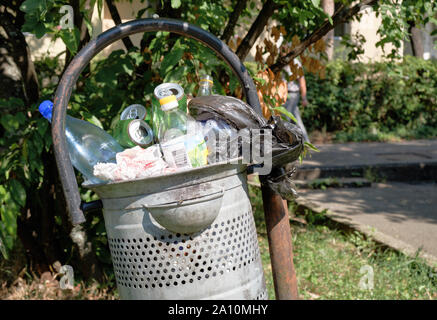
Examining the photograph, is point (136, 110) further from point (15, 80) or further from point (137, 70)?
point (15, 80)

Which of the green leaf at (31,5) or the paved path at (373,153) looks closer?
the green leaf at (31,5)

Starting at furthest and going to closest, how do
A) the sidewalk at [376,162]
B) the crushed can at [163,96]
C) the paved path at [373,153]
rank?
the paved path at [373,153] → the sidewalk at [376,162] → the crushed can at [163,96]

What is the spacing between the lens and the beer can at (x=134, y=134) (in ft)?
5.91

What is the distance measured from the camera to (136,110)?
6.74 ft

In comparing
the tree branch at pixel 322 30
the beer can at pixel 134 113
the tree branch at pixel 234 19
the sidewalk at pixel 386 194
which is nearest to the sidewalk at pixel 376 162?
the sidewalk at pixel 386 194

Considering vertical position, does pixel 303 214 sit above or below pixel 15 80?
below

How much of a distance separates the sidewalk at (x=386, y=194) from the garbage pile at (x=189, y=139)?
99.9 inches

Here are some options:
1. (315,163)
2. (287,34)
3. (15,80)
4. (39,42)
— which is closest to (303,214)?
(287,34)

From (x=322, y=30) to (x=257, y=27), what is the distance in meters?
0.43

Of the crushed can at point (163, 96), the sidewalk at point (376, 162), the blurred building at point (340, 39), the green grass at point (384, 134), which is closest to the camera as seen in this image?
the crushed can at point (163, 96)

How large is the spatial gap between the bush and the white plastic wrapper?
9479 millimetres

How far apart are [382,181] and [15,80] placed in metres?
5.56

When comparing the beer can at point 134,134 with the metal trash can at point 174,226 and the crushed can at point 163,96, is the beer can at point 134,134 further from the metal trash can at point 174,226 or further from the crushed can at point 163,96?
the metal trash can at point 174,226

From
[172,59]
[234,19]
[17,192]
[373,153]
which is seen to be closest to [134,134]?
[172,59]
